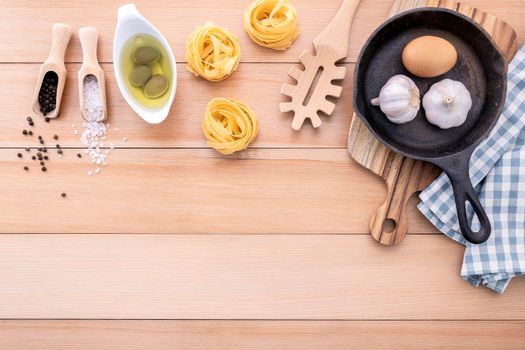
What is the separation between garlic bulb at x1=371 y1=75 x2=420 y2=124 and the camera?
2.31 feet

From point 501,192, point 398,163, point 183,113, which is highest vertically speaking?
point 183,113

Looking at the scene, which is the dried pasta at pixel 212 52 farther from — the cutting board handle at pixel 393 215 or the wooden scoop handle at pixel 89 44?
the cutting board handle at pixel 393 215

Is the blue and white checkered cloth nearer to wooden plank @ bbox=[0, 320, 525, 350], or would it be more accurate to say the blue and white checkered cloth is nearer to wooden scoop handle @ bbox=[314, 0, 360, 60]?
wooden plank @ bbox=[0, 320, 525, 350]

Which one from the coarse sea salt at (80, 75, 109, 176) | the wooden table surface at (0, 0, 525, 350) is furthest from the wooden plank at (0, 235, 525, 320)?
the coarse sea salt at (80, 75, 109, 176)

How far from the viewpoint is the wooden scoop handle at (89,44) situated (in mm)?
773

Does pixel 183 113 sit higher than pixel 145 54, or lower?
lower

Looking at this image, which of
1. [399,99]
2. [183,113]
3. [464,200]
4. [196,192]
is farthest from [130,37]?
[464,200]

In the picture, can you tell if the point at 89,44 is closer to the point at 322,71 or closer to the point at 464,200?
the point at 322,71

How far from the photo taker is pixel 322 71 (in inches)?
30.6

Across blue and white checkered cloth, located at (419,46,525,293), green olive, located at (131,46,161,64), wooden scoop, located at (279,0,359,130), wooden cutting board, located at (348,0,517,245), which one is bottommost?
blue and white checkered cloth, located at (419,46,525,293)

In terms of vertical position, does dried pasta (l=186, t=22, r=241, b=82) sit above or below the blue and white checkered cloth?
above

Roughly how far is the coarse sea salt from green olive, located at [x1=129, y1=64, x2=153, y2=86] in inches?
2.9

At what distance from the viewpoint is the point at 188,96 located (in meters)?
0.79

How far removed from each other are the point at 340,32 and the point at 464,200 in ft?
1.00
